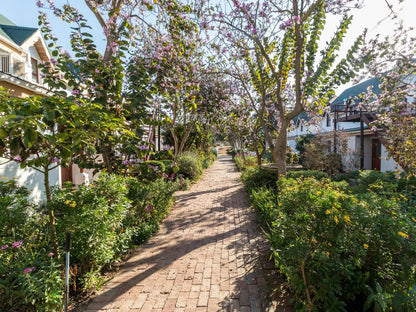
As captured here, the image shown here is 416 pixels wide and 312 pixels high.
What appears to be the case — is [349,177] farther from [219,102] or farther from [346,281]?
[346,281]

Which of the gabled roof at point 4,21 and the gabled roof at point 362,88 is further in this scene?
the gabled roof at point 362,88

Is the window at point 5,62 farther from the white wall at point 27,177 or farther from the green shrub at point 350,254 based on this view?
the green shrub at point 350,254

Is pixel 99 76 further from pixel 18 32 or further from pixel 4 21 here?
pixel 4 21

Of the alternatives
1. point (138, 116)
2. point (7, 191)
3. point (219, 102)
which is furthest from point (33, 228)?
point (219, 102)

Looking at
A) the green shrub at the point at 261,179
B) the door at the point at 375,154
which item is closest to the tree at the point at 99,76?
the green shrub at the point at 261,179

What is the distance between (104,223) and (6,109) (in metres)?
1.69

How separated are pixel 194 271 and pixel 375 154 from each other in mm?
15807

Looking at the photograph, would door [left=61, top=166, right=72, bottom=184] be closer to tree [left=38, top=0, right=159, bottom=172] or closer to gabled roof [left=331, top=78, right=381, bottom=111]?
tree [left=38, top=0, right=159, bottom=172]

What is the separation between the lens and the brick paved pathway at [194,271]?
2.79 metres

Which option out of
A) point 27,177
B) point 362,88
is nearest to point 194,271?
point 27,177

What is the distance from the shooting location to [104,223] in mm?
3002

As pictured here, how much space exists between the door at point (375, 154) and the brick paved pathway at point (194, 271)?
12.6 meters

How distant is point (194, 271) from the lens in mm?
3521

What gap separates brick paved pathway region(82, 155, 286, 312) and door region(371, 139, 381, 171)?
12.6 metres
